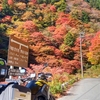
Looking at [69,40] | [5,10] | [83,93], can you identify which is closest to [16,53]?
[83,93]

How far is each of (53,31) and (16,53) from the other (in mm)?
17154

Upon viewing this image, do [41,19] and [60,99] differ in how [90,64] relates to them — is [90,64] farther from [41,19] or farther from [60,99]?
[60,99]

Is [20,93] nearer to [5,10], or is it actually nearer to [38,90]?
[38,90]

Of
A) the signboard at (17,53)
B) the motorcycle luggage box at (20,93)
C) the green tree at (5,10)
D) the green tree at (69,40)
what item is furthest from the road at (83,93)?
the green tree at (5,10)

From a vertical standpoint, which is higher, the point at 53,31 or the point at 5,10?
the point at 5,10

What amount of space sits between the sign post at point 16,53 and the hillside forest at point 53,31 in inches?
327

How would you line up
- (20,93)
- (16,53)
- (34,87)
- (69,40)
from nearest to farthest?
1. (20,93)
2. (34,87)
3. (16,53)
4. (69,40)

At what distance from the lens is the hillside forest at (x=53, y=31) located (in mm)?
17016

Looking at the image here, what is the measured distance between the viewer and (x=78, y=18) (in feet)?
84.5

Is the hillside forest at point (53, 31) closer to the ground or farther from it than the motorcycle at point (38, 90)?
farther from it

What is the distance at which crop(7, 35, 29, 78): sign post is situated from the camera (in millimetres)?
4332

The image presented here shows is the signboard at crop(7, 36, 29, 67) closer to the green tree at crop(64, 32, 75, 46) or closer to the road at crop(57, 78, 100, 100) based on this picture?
the road at crop(57, 78, 100, 100)

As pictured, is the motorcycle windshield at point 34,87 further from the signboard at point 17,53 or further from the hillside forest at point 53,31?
the hillside forest at point 53,31

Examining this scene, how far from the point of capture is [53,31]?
21516 millimetres
